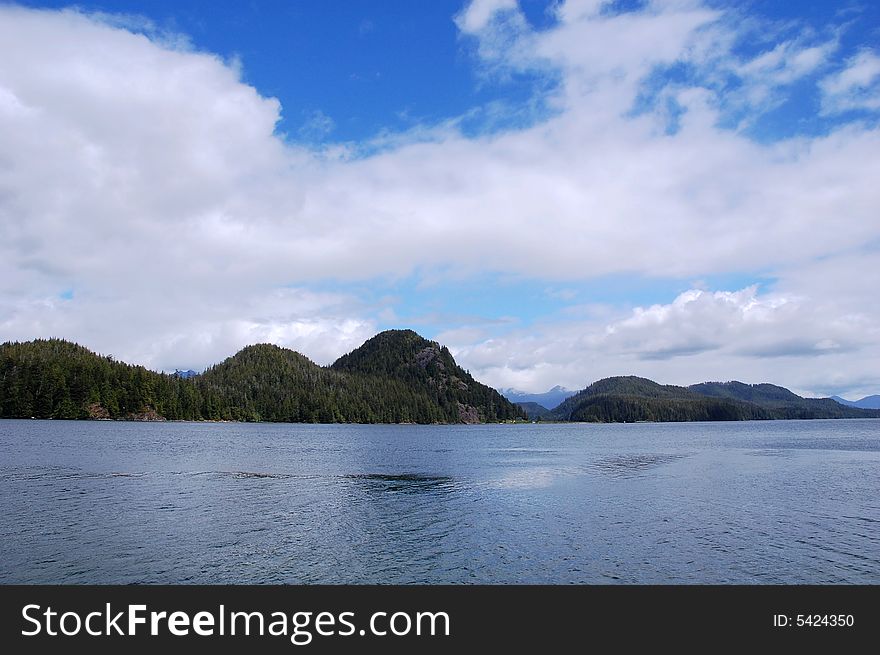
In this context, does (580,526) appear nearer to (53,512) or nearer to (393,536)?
(393,536)

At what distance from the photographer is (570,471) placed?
89.5 m

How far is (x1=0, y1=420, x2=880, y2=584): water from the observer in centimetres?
3391

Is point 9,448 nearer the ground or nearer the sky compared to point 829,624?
nearer the sky

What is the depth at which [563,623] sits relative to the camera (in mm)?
27047

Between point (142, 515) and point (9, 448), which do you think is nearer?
point (142, 515)

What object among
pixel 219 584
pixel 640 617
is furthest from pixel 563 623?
pixel 219 584

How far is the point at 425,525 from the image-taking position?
47281mm

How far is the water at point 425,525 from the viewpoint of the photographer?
111 feet

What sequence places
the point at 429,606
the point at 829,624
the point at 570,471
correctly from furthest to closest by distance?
the point at 570,471 < the point at 429,606 < the point at 829,624

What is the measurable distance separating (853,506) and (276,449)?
101574 mm

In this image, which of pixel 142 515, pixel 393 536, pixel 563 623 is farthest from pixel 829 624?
pixel 142 515

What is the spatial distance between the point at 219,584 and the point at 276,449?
98717mm

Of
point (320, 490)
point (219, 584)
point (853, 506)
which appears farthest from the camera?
point (320, 490)

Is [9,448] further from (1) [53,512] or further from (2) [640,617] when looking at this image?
(2) [640,617]
